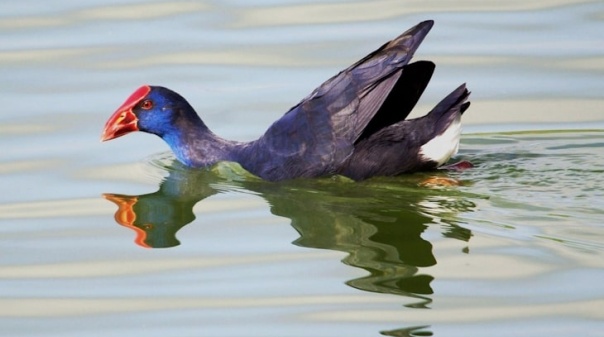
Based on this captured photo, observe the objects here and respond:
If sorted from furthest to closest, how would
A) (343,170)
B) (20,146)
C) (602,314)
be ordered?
1. (20,146)
2. (343,170)
3. (602,314)

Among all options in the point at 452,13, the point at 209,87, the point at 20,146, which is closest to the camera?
the point at 20,146

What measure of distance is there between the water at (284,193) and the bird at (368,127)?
12cm

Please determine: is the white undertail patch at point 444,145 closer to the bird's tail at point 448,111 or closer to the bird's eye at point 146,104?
the bird's tail at point 448,111

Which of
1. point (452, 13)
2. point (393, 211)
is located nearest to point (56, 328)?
point (393, 211)

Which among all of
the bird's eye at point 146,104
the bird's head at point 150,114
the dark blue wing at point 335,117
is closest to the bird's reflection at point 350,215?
the dark blue wing at point 335,117

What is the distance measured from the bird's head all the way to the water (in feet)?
0.74

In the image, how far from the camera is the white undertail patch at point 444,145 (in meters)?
8.54

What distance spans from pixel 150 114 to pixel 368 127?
1478 millimetres

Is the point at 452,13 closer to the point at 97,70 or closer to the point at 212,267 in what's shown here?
the point at 97,70

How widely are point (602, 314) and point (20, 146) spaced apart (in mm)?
4646

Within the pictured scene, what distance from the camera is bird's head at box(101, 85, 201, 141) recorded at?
9234 mm

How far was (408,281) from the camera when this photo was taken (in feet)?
22.0

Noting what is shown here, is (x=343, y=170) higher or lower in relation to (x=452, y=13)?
lower

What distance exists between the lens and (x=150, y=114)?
929cm
